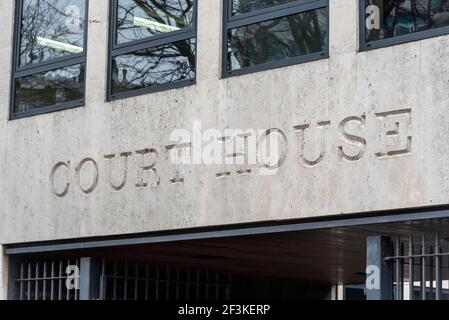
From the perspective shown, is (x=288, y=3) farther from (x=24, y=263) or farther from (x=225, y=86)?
(x=24, y=263)

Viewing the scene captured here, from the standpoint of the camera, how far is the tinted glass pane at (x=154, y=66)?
10.9 m

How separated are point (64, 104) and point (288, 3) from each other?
3.03 meters

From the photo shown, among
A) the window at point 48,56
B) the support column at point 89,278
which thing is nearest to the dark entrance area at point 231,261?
the support column at point 89,278

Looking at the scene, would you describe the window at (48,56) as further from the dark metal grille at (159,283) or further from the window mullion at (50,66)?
the dark metal grille at (159,283)

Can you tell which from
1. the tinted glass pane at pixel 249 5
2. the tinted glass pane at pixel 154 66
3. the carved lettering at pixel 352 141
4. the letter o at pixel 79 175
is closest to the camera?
the carved lettering at pixel 352 141

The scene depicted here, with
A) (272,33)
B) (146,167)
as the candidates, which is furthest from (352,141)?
(146,167)

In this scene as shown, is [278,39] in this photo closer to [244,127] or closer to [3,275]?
[244,127]

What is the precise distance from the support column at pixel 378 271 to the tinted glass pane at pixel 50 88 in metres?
3.80

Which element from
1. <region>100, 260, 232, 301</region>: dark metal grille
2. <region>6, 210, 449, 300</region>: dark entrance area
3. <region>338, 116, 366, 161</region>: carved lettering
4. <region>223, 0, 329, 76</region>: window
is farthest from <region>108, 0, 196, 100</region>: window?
<region>100, 260, 232, 301</region>: dark metal grille

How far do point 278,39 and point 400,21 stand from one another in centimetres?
131

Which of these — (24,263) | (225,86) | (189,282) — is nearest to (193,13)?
(225,86)

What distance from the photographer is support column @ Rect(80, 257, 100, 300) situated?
1218cm

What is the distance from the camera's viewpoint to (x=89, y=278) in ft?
40.2

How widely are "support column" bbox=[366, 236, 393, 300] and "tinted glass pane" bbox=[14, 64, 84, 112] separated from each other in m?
3.80
